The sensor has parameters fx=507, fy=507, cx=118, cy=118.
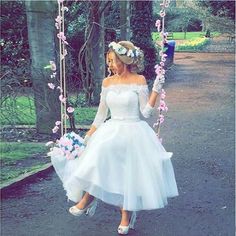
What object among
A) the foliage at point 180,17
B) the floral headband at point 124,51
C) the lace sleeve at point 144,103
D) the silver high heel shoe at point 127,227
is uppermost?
the foliage at point 180,17

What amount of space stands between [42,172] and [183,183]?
6.17 ft

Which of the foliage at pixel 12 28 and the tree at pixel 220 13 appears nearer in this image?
the foliage at pixel 12 28

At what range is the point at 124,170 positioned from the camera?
4.42 metres

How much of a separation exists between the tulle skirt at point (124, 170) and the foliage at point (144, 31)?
13.4 meters

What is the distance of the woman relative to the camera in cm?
437

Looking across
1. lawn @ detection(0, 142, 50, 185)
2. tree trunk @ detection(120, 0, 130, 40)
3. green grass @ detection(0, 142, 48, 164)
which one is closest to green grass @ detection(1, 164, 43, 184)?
lawn @ detection(0, 142, 50, 185)

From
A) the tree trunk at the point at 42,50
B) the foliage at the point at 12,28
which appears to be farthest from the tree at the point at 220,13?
the tree trunk at the point at 42,50

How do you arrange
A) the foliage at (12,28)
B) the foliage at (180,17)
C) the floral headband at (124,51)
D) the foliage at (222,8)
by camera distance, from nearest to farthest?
the floral headband at (124,51) < the foliage at (12,28) < the foliage at (222,8) < the foliage at (180,17)

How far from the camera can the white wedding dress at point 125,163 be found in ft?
14.3

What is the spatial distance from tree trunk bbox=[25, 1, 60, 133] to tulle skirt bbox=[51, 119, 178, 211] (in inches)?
174

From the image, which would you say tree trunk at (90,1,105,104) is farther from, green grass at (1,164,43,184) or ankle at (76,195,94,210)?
ankle at (76,195,94,210)

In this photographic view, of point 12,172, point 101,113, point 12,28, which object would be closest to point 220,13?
point 12,28

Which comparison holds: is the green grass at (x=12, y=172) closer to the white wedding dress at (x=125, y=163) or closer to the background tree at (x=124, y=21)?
the white wedding dress at (x=125, y=163)

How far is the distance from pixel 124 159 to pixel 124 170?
0.32ft
